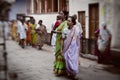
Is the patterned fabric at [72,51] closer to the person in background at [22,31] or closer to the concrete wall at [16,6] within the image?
the concrete wall at [16,6]

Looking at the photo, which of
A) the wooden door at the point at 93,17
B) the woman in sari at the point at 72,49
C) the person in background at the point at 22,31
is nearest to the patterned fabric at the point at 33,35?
the person in background at the point at 22,31

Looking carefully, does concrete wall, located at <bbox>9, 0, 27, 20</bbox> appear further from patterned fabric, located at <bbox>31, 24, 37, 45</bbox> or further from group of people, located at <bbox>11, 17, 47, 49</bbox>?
patterned fabric, located at <bbox>31, 24, 37, 45</bbox>

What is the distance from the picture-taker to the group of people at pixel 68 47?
19.6ft

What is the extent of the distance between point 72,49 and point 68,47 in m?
0.11

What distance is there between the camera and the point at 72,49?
236 inches

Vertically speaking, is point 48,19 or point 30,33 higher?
point 48,19

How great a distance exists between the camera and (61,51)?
6.35 m

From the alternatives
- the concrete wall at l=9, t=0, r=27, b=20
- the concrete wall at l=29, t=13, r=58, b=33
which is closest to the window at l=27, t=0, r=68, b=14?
the concrete wall at l=29, t=13, r=58, b=33

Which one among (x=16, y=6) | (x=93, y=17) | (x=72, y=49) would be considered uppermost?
(x=16, y=6)

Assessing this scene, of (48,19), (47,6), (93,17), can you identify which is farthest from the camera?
(47,6)

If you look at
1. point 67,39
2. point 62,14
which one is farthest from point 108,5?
point 62,14

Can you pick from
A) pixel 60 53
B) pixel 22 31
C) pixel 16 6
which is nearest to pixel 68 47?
pixel 60 53

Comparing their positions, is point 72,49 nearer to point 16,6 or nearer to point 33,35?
point 16,6

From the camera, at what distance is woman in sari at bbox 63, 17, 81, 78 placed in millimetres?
5953
